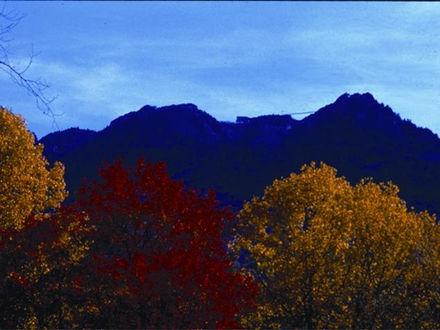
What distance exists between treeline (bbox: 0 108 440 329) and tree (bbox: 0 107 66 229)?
0.10m

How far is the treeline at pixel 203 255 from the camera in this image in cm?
3219

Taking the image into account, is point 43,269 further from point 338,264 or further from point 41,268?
point 338,264

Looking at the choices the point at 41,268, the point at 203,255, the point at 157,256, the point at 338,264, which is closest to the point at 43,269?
the point at 41,268

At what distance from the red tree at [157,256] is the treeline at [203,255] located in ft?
0.21

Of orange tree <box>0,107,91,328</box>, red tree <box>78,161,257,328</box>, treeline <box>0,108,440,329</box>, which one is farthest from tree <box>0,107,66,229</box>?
red tree <box>78,161,257,328</box>

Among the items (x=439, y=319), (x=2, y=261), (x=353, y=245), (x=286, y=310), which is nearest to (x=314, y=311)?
(x=286, y=310)

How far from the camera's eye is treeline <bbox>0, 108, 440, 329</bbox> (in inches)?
1267

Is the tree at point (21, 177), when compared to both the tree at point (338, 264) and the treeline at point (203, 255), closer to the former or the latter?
the treeline at point (203, 255)

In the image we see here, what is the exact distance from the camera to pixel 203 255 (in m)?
33.2

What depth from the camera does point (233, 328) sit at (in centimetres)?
3206

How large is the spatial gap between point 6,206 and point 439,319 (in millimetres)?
28562

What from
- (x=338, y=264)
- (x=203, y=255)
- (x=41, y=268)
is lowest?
(x=203, y=255)

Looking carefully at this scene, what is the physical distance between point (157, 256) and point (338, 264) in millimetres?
13697

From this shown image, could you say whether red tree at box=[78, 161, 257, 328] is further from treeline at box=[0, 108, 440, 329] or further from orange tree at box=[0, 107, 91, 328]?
orange tree at box=[0, 107, 91, 328]
